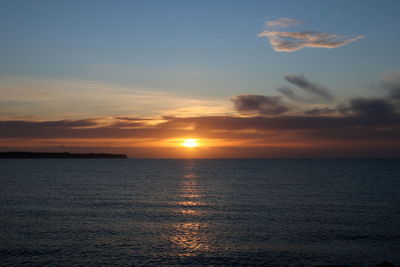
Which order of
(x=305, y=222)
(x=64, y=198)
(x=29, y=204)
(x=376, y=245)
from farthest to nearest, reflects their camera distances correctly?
1. (x=64, y=198)
2. (x=29, y=204)
3. (x=305, y=222)
4. (x=376, y=245)

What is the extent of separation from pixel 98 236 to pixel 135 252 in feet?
22.3

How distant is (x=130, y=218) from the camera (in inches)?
1713

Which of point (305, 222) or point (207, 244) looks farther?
point (305, 222)

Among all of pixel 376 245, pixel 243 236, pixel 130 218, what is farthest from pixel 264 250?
pixel 130 218

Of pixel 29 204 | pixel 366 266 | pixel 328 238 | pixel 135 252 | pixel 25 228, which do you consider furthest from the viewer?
pixel 29 204

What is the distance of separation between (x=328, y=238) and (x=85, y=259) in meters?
23.3

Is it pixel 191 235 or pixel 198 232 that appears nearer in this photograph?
pixel 191 235

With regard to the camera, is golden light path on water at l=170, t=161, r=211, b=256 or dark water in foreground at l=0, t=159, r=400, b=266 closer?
dark water in foreground at l=0, t=159, r=400, b=266

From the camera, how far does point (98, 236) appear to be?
3447 cm

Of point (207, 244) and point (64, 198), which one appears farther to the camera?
point (64, 198)

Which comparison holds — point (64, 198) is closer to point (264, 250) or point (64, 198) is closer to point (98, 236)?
point (98, 236)

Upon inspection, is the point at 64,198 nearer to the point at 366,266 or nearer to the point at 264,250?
the point at 264,250

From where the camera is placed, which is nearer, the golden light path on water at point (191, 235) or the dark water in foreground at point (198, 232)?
the dark water in foreground at point (198, 232)

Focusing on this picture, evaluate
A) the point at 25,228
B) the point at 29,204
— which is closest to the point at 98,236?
the point at 25,228
